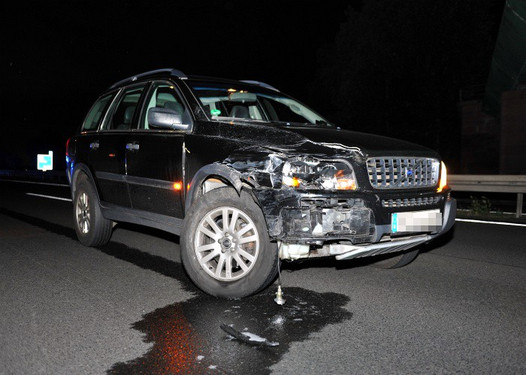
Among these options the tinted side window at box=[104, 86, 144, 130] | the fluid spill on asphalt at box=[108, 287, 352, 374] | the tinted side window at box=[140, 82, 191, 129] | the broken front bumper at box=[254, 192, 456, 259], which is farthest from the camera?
the tinted side window at box=[104, 86, 144, 130]

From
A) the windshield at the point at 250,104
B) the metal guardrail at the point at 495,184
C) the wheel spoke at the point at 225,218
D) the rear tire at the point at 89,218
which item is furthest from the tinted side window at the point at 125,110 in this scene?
the metal guardrail at the point at 495,184

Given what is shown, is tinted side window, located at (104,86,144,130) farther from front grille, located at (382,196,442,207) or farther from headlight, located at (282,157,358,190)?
front grille, located at (382,196,442,207)

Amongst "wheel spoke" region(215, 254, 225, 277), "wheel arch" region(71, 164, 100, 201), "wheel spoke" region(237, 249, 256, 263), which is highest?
"wheel arch" region(71, 164, 100, 201)

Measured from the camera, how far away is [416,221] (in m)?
4.55

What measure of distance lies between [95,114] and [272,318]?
457 cm

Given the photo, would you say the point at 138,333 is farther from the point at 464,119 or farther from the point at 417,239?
the point at 464,119

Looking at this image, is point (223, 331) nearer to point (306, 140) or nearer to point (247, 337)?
point (247, 337)

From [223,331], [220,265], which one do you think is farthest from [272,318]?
[220,265]

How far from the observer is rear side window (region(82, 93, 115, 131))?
7.10 meters

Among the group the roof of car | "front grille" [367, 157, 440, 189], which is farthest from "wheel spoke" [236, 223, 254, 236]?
the roof of car

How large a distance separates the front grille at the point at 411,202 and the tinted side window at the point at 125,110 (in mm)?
3239

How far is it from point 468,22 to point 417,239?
2892 centimetres

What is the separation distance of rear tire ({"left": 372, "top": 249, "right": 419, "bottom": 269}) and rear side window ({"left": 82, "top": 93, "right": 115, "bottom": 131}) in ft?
13.1

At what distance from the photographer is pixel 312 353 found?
3.24 m
